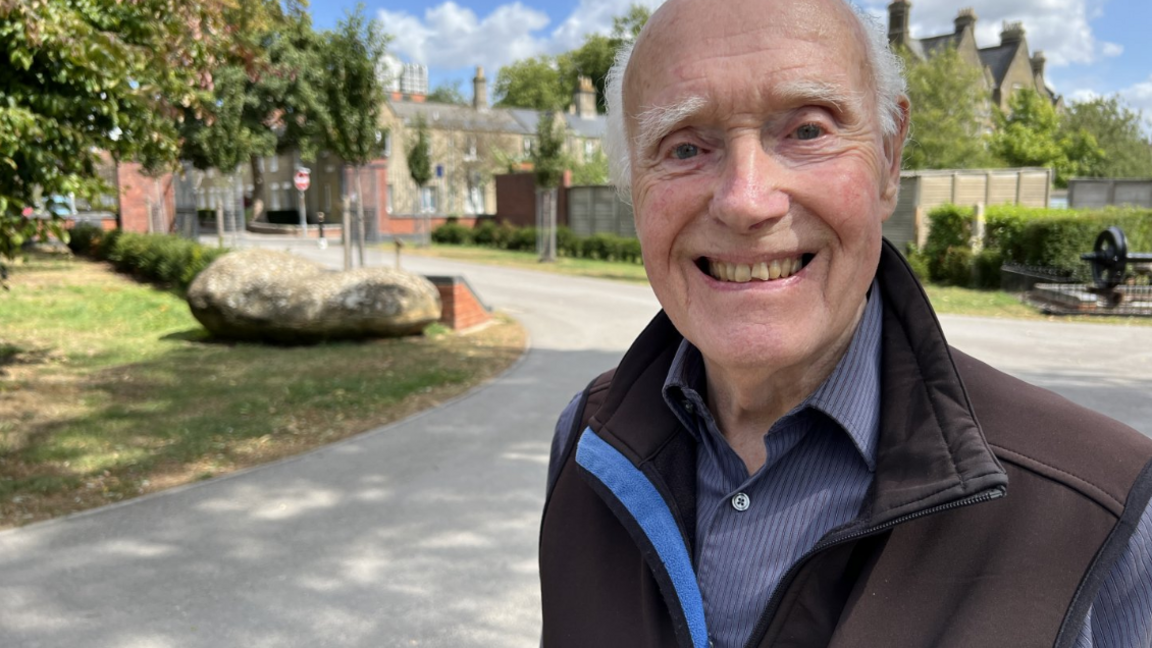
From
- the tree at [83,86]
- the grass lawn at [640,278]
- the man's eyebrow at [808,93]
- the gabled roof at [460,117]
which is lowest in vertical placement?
the grass lawn at [640,278]

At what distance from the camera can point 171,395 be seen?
26.6 feet

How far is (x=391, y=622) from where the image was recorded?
382 centimetres

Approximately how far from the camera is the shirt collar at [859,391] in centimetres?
127

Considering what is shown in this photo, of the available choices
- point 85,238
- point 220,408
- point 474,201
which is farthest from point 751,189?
point 474,201

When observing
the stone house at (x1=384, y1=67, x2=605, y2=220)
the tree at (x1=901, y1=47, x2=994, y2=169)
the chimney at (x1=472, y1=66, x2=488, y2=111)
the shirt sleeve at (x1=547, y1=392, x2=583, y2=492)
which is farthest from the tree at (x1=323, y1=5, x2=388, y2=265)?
the chimney at (x1=472, y1=66, x2=488, y2=111)

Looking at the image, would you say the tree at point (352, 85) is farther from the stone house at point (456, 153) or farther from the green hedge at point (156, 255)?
the stone house at point (456, 153)

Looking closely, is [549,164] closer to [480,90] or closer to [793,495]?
[793,495]

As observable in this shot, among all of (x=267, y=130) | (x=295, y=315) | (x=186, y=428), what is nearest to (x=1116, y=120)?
(x=267, y=130)

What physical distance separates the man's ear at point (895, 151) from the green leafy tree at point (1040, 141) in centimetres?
3968

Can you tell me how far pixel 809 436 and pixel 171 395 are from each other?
807 cm

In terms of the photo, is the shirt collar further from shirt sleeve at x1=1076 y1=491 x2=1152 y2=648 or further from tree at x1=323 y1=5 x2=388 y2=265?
tree at x1=323 y1=5 x2=388 y2=265

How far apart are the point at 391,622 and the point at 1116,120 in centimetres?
4639

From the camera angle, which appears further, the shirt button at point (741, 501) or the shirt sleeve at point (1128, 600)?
the shirt button at point (741, 501)

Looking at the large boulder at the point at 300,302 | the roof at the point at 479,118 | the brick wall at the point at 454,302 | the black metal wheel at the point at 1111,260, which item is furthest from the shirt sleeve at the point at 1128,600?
the roof at the point at 479,118
